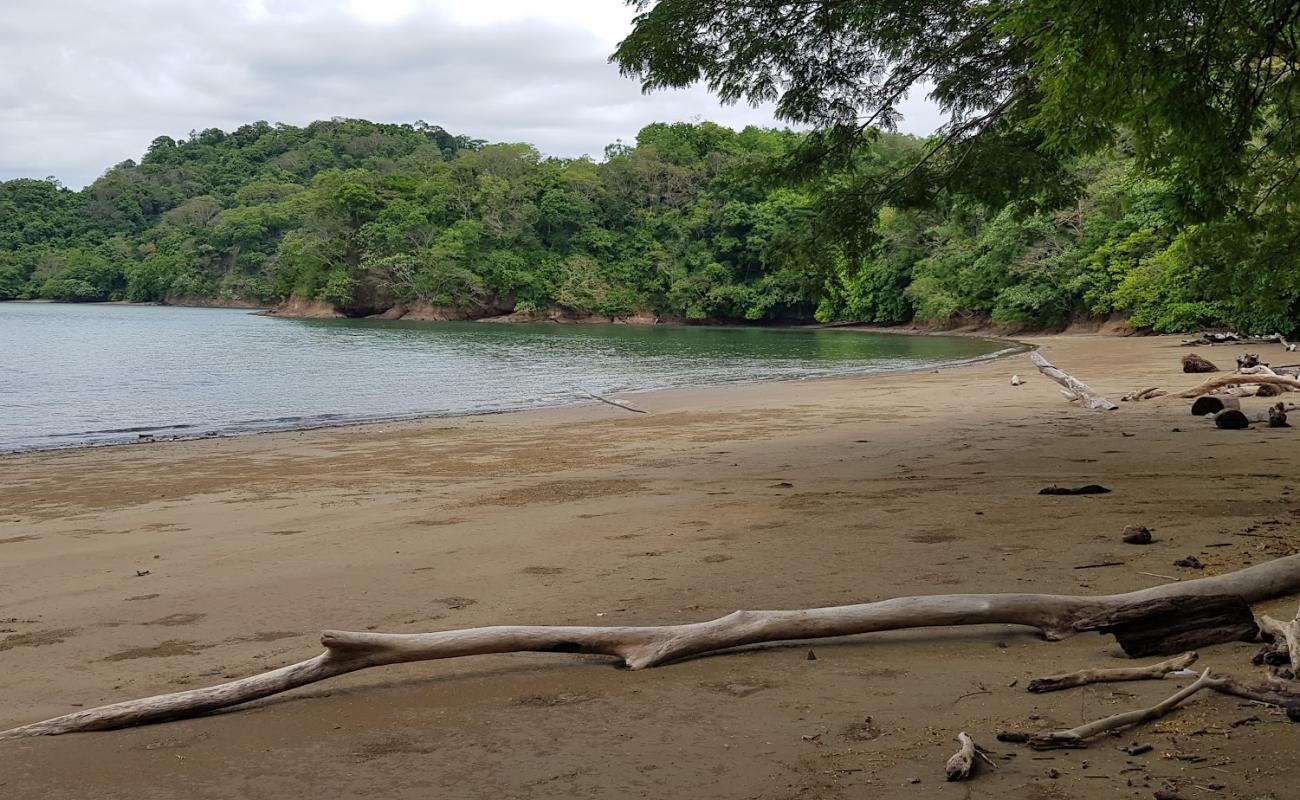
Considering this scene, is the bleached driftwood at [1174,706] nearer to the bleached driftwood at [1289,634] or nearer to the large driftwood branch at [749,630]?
the bleached driftwood at [1289,634]

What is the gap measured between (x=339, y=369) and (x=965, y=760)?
32.9m

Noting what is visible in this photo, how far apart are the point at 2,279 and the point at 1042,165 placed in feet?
410

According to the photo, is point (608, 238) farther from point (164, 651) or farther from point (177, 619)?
point (164, 651)

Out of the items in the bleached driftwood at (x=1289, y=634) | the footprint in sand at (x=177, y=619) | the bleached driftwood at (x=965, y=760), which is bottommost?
the footprint in sand at (x=177, y=619)

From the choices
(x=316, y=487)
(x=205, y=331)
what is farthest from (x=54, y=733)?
(x=205, y=331)

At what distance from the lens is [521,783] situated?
332 cm

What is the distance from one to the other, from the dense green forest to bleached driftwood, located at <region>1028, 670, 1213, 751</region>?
6004mm

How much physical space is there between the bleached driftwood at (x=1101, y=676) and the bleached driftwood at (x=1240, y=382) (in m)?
12.6

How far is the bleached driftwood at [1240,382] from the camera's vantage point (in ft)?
48.1

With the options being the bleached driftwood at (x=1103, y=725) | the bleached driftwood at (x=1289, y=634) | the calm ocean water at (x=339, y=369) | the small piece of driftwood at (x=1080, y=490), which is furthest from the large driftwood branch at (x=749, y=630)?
the calm ocean water at (x=339, y=369)

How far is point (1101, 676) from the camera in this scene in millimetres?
3809

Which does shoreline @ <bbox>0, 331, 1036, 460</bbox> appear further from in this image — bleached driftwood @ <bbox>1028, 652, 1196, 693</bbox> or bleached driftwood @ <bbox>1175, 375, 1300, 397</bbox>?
bleached driftwood @ <bbox>1028, 652, 1196, 693</bbox>

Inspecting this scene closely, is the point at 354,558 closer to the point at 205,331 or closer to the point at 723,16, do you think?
the point at 723,16

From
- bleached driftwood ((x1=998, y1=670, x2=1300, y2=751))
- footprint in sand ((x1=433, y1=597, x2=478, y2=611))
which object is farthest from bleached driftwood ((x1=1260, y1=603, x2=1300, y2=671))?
footprint in sand ((x1=433, y1=597, x2=478, y2=611))
